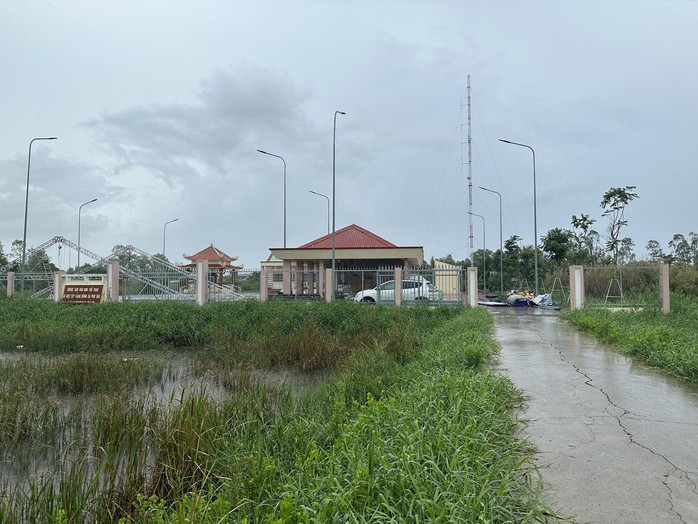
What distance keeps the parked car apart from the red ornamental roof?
1019 cm

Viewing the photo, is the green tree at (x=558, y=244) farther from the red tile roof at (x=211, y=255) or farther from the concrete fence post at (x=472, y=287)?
the red tile roof at (x=211, y=255)

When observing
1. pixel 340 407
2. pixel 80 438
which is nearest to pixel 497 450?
pixel 340 407

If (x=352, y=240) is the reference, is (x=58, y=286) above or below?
below

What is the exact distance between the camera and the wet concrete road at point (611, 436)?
3.07 meters

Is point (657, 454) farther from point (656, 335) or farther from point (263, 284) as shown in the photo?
point (263, 284)

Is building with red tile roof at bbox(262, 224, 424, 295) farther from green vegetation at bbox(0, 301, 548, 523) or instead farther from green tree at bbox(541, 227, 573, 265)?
green vegetation at bbox(0, 301, 548, 523)

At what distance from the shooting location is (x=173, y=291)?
75.8 ft

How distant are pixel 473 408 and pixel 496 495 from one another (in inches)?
62.0

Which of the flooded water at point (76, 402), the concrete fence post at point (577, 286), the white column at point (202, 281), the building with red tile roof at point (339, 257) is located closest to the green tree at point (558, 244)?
the building with red tile roof at point (339, 257)

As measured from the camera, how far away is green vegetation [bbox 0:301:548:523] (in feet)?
9.33

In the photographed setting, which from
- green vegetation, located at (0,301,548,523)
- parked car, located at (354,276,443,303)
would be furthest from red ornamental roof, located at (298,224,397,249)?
green vegetation, located at (0,301,548,523)

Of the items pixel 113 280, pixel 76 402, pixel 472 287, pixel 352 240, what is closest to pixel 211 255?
pixel 352 240

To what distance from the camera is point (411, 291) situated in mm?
20062

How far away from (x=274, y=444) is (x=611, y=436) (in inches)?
111
